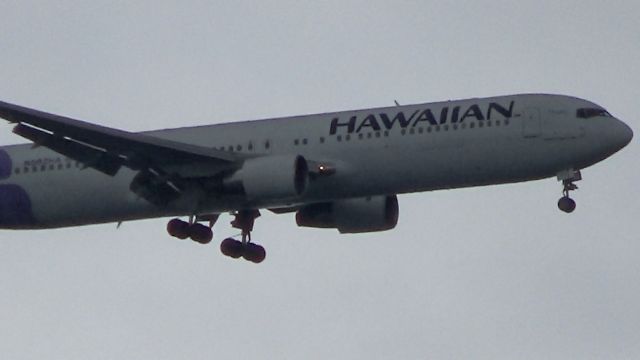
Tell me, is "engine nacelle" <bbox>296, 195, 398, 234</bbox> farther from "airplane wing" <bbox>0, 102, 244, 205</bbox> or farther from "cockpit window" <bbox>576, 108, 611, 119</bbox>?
"cockpit window" <bbox>576, 108, 611, 119</bbox>

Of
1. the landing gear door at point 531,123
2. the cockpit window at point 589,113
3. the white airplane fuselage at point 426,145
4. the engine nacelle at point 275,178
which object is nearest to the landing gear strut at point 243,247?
the white airplane fuselage at point 426,145

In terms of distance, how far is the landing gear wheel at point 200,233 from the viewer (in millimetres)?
75438

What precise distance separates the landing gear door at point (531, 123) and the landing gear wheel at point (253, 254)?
11725 millimetres

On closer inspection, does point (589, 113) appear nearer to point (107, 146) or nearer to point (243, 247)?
point (243, 247)

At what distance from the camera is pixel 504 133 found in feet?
231

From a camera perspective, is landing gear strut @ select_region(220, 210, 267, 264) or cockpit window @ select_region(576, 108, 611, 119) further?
landing gear strut @ select_region(220, 210, 267, 264)

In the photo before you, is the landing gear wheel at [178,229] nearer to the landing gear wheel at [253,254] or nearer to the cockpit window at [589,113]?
the landing gear wheel at [253,254]

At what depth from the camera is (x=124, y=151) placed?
236ft

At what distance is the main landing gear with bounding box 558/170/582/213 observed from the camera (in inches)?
2771

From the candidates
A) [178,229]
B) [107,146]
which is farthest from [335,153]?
[107,146]

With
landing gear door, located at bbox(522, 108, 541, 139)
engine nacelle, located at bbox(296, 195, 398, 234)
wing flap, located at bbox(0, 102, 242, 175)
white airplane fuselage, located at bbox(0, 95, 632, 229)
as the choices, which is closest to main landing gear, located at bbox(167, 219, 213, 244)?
white airplane fuselage, located at bbox(0, 95, 632, 229)

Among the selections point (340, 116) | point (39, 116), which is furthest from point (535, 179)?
point (39, 116)

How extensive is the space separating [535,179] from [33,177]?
18.0 m

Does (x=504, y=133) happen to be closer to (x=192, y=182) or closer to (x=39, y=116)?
(x=192, y=182)
